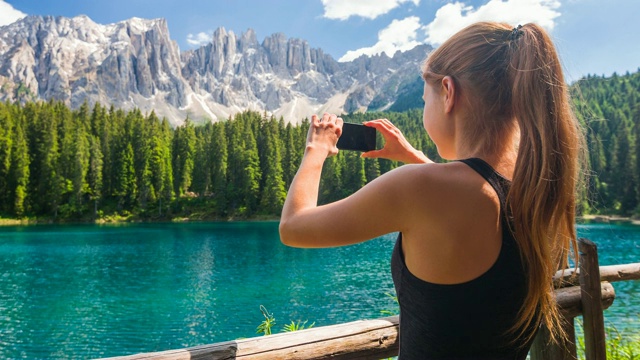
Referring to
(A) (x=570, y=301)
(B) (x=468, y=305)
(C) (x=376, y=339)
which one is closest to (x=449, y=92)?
(B) (x=468, y=305)

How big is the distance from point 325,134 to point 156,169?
2828 inches

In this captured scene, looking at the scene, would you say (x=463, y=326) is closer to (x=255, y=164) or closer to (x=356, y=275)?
(x=356, y=275)

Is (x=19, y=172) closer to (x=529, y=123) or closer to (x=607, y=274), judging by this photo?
(x=607, y=274)

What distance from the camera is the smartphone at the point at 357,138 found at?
1594mm

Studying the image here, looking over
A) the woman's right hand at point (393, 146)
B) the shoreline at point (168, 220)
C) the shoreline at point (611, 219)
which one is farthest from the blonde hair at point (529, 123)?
the shoreline at point (611, 219)

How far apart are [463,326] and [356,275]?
908 inches

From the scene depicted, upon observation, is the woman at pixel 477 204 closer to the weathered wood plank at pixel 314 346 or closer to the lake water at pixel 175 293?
the weathered wood plank at pixel 314 346

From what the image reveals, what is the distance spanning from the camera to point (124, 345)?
13.7 m

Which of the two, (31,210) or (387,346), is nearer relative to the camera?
(387,346)

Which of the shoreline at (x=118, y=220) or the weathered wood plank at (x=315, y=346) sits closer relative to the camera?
the weathered wood plank at (x=315, y=346)

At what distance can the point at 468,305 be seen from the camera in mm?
1115

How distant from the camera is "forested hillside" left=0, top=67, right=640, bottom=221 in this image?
6278cm

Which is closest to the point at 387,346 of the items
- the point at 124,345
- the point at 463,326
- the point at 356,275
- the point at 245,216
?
the point at 463,326

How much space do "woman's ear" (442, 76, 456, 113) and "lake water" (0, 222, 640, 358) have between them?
8964mm
